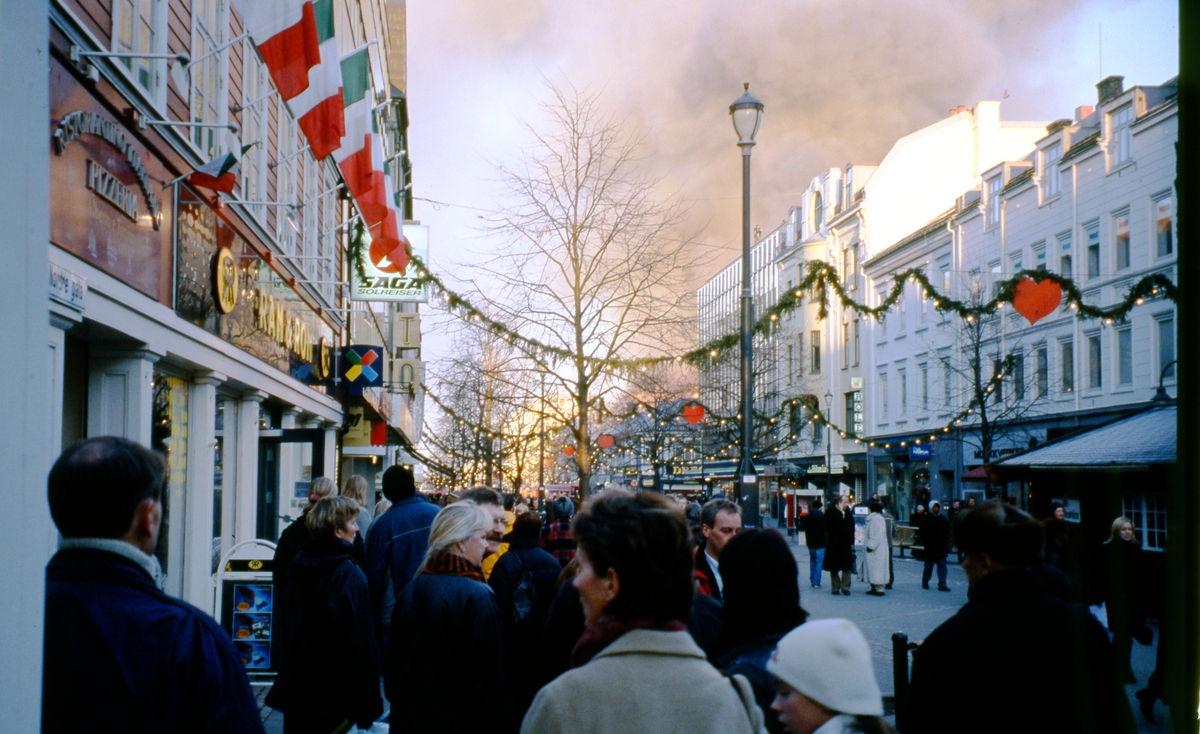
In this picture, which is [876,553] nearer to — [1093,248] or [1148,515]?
[1148,515]

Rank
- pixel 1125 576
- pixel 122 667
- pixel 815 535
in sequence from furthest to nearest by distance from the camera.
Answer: pixel 815 535 < pixel 1125 576 < pixel 122 667

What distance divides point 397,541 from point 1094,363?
29141 millimetres

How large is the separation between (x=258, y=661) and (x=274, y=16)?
5.76 meters

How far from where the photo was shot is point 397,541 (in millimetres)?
8320

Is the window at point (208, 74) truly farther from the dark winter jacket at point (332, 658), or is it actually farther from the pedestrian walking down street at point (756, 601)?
the pedestrian walking down street at point (756, 601)

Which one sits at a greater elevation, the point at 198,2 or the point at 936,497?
the point at 198,2

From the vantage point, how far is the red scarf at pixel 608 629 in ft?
8.25

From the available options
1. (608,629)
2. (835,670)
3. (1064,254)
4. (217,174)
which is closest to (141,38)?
(217,174)

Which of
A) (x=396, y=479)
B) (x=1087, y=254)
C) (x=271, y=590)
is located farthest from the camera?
(x=1087, y=254)

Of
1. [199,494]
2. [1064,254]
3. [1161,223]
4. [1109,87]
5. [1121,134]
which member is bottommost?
[199,494]

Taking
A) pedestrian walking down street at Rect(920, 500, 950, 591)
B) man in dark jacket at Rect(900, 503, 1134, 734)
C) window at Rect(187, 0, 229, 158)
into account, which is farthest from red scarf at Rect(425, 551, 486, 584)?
pedestrian walking down street at Rect(920, 500, 950, 591)

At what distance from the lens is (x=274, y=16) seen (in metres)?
9.20

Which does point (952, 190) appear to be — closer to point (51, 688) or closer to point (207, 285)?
point (207, 285)

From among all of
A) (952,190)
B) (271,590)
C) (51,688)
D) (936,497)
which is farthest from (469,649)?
(952,190)
